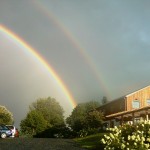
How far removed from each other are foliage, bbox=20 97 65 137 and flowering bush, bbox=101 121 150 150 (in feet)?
147

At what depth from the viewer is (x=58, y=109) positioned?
385ft

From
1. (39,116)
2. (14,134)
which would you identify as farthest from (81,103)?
(14,134)

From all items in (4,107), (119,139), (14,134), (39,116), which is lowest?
(119,139)

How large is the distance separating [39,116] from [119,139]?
70911 millimetres

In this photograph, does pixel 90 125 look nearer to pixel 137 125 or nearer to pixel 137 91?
pixel 137 91

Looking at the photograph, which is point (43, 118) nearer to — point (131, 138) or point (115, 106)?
point (115, 106)

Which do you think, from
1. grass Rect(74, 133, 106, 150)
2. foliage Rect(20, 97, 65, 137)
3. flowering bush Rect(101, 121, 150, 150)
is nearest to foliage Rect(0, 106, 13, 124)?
foliage Rect(20, 97, 65, 137)

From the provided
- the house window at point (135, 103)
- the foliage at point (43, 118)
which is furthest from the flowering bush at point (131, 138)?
the house window at point (135, 103)

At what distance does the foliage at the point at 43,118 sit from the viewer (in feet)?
274

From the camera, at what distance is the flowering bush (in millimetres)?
17255

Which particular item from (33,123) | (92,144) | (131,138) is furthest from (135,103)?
(131,138)

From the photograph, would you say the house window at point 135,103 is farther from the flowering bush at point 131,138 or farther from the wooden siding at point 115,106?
the flowering bush at point 131,138

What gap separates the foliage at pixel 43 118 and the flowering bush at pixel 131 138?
44.7 metres

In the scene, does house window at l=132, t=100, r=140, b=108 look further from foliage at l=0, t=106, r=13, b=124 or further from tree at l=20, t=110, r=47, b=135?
foliage at l=0, t=106, r=13, b=124
